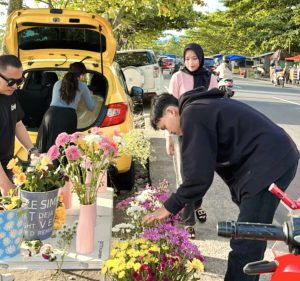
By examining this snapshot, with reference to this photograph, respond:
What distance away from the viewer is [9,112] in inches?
136

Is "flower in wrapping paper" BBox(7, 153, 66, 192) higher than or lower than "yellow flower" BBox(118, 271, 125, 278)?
higher

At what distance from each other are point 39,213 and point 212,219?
2854 mm

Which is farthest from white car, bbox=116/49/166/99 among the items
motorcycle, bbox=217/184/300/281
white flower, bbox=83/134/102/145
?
motorcycle, bbox=217/184/300/281

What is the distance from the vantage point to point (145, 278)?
2264mm

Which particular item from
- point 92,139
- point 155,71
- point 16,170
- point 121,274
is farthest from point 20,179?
point 155,71

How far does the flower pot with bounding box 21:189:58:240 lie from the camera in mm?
2387

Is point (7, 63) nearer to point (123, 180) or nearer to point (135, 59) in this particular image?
point (123, 180)

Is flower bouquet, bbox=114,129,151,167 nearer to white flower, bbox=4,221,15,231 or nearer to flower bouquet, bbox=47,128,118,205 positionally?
flower bouquet, bbox=47,128,118,205

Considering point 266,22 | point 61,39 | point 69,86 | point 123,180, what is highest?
point 266,22

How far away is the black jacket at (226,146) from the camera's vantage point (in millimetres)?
2412

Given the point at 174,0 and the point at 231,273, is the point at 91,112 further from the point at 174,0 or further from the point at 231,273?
the point at 174,0

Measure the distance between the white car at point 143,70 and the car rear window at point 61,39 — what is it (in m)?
6.99

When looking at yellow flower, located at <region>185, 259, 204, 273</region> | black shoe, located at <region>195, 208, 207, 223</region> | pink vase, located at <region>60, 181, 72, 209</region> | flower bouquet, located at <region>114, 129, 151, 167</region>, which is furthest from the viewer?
black shoe, located at <region>195, 208, 207, 223</region>

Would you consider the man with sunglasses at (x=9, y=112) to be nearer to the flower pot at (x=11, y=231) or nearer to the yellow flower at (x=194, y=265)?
the flower pot at (x=11, y=231)
